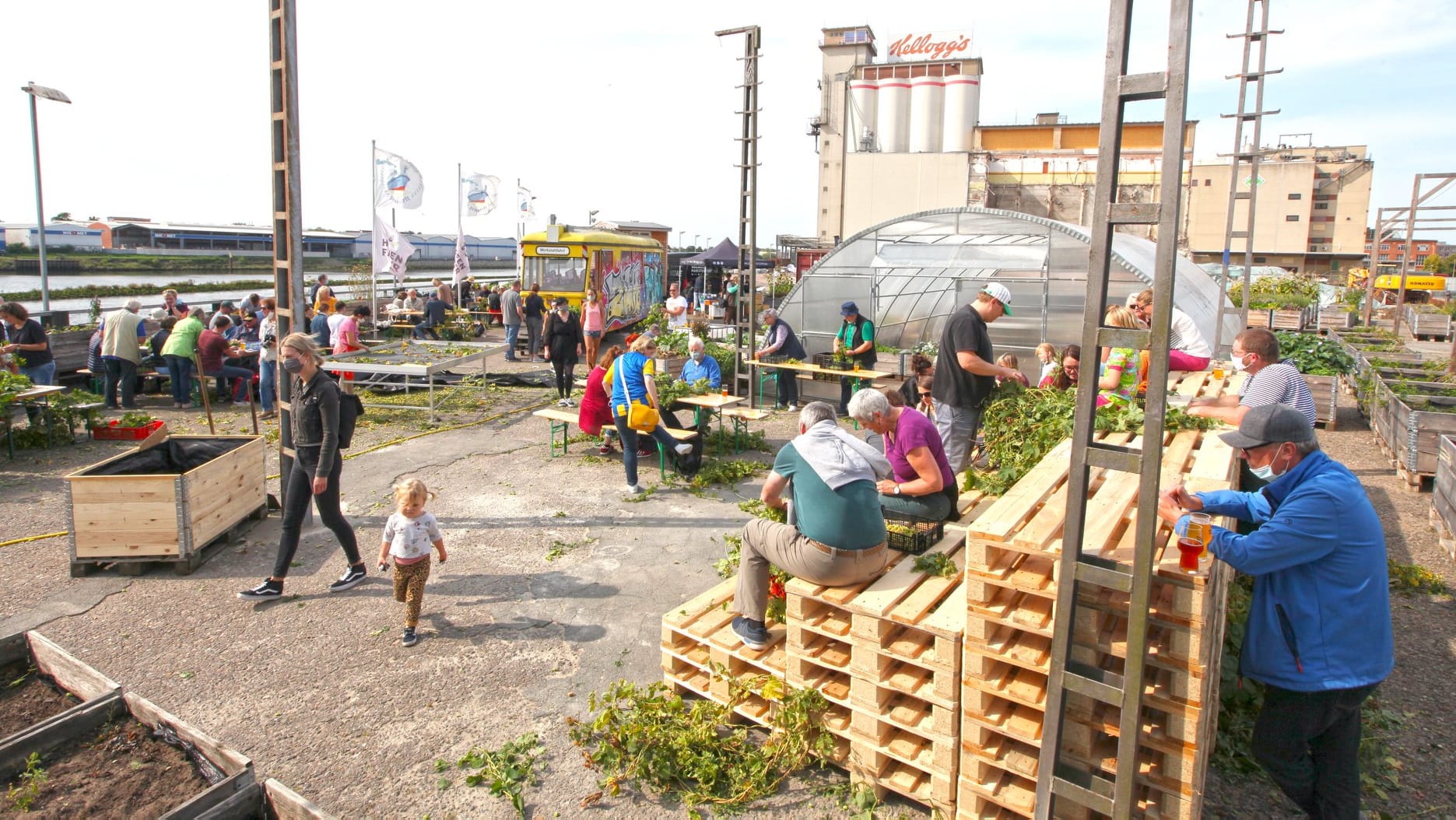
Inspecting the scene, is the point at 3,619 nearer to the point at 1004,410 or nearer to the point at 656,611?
the point at 656,611

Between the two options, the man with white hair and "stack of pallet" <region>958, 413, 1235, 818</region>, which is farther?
the man with white hair

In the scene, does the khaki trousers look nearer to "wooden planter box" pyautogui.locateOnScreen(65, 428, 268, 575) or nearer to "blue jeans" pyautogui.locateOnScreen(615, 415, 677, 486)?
"blue jeans" pyautogui.locateOnScreen(615, 415, 677, 486)

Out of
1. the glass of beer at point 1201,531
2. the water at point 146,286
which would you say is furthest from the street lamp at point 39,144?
the glass of beer at point 1201,531

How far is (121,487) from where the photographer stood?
694 cm

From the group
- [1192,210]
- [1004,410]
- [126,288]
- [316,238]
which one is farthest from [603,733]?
[1192,210]

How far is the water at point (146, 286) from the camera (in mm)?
25438

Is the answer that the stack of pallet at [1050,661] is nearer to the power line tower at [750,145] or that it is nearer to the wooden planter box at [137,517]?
the wooden planter box at [137,517]

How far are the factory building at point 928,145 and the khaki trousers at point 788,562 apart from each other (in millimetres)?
57221

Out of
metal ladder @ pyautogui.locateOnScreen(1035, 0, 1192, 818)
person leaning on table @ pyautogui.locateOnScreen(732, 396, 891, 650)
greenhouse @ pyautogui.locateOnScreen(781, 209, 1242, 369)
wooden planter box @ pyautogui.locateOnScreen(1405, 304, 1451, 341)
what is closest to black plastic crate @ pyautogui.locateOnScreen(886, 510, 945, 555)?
person leaning on table @ pyautogui.locateOnScreen(732, 396, 891, 650)

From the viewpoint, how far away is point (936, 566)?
15.1 feet

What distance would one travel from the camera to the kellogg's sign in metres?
68.8

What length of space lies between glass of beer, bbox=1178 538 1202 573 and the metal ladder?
17 cm

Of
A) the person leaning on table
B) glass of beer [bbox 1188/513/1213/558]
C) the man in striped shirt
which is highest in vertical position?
the man in striped shirt

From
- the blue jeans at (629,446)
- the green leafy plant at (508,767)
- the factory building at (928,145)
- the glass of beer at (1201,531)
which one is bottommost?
the green leafy plant at (508,767)
